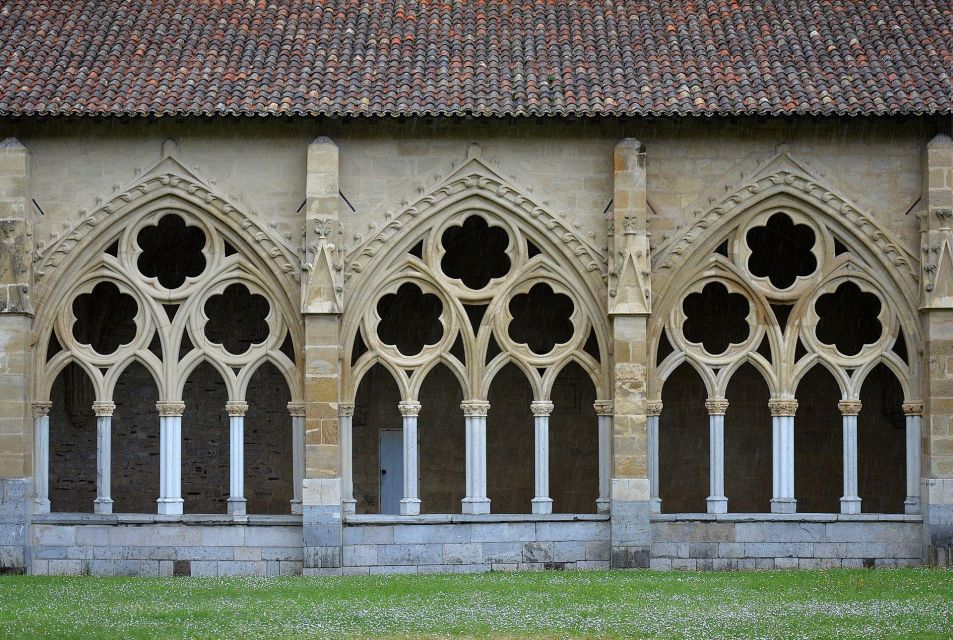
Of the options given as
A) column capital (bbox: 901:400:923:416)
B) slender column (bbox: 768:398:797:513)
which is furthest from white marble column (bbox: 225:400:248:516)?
column capital (bbox: 901:400:923:416)

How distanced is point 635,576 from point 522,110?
6403mm

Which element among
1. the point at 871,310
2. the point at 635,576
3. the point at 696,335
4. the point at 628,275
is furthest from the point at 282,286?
the point at 871,310

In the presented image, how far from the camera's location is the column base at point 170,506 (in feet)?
63.3

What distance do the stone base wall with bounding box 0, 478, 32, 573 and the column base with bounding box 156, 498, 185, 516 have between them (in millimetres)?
1820

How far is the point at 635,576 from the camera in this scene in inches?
698

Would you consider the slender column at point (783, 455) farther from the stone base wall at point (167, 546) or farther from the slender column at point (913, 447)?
the stone base wall at point (167, 546)

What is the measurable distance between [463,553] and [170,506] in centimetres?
414

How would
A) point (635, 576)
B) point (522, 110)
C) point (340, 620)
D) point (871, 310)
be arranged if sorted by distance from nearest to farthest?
point (340, 620) < point (635, 576) < point (522, 110) < point (871, 310)

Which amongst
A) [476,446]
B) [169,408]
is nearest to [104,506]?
[169,408]

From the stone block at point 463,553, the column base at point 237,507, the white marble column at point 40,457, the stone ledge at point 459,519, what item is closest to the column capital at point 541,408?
the stone ledge at point 459,519

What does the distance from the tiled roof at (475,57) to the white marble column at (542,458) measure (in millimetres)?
4158

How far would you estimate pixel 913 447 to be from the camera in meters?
19.5

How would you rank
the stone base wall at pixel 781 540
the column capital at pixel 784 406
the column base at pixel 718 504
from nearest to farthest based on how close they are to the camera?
the stone base wall at pixel 781 540 < the column base at pixel 718 504 < the column capital at pixel 784 406

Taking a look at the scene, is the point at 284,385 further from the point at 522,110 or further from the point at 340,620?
the point at 340,620
